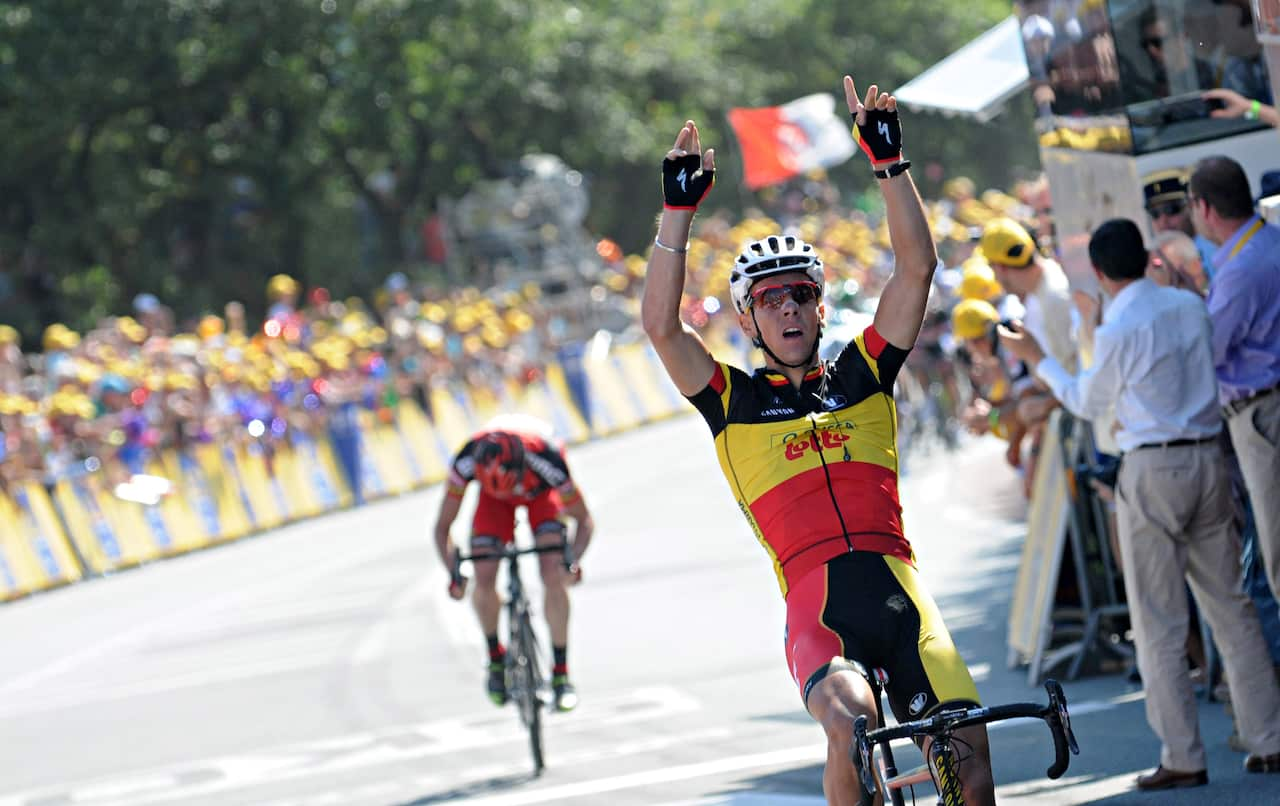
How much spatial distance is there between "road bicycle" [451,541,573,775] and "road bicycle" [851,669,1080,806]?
6082mm

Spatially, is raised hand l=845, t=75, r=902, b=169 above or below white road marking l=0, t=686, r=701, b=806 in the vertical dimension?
above

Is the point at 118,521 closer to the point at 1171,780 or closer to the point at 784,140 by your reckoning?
the point at 784,140

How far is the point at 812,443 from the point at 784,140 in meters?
20.4

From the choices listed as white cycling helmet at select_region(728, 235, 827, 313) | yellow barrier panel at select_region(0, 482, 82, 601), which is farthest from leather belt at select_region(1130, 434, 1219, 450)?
yellow barrier panel at select_region(0, 482, 82, 601)

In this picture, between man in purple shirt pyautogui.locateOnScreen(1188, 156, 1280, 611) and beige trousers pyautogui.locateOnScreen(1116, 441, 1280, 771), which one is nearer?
beige trousers pyautogui.locateOnScreen(1116, 441, 1280, 771)

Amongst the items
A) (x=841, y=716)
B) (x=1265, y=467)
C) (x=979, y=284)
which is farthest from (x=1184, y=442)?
(x=979, y=284)

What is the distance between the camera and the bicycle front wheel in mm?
11766

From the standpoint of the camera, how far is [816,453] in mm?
6590

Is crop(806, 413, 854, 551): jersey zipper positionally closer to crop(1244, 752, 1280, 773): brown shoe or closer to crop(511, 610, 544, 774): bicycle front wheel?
crop(1244, 752, 1280, 773): brown shoe

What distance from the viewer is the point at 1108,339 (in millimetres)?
8625

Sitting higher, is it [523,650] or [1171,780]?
[523,650]

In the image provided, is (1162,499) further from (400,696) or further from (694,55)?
(694,55)

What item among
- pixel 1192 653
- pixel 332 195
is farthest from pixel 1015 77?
pixel 332 195

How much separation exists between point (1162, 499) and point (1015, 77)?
5875 millimetres
